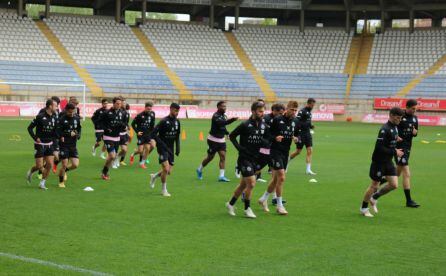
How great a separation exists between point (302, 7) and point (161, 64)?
14.0 metres

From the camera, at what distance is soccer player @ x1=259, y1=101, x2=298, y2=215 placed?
1216 centimetres

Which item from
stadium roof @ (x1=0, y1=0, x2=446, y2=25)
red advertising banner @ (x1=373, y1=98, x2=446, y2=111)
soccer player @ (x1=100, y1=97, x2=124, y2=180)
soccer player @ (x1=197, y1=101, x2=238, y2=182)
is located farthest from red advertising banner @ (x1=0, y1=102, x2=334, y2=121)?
soccer player @ (x1=197, y1=101, x2=238, y2=182)

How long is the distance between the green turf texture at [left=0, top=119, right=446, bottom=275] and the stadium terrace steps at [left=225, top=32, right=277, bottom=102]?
3800 centimetres

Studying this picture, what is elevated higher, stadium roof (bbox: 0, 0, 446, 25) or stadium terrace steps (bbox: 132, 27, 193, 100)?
stadium roof (bbox: 0, 0, 446, 25)

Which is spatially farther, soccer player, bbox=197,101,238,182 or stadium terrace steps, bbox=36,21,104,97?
stadium terrace steps, bbox=36,21,104,97

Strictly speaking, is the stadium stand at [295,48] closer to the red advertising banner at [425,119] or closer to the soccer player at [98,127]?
the red advertising banner at [425,119]

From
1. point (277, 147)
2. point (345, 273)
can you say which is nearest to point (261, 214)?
point (277, 147)

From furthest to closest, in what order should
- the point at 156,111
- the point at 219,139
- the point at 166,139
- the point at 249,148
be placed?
the point at 156,111
the point at 219,139
the point at 166,139
the point at 249,148

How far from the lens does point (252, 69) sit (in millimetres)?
58375

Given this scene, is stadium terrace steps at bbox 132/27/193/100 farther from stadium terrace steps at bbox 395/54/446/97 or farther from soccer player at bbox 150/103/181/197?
soccer player at bbox 150/103/181/197

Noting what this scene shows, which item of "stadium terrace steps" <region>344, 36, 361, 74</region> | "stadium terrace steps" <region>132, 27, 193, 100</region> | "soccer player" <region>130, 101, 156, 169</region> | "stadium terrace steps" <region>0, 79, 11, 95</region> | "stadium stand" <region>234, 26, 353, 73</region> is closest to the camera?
"soccer player" <region>130, 101, 156, 169</region>

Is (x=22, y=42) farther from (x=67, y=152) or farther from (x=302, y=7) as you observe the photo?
(x=67, y=152)

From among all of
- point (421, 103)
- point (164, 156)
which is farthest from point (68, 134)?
point (421, 103)

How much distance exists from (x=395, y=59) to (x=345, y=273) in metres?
53.3
